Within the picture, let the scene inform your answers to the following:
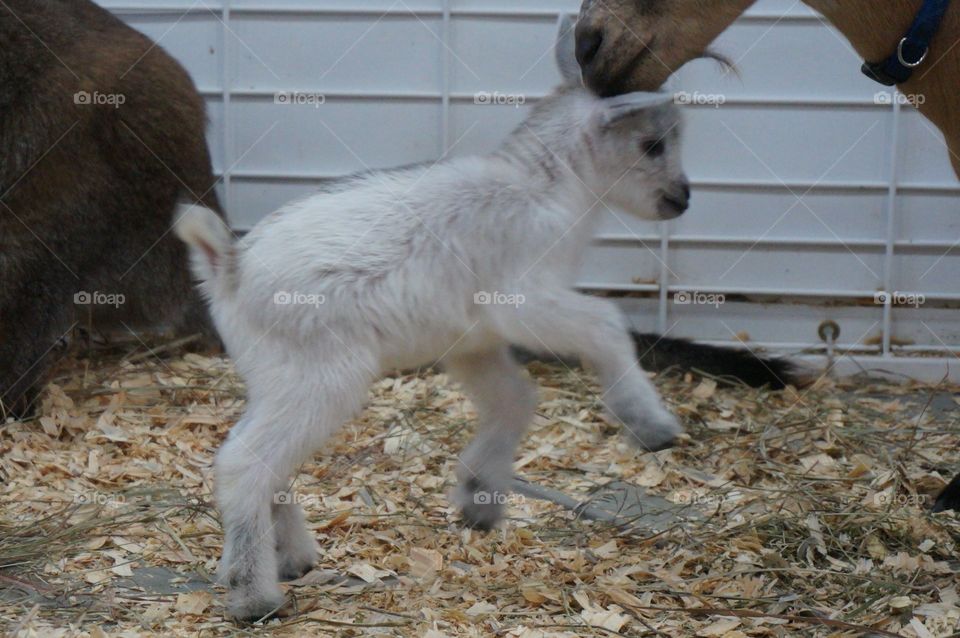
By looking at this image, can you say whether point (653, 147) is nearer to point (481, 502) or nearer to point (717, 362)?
point (481, 502)

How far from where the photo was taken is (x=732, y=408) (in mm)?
5062

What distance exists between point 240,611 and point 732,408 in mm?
2767

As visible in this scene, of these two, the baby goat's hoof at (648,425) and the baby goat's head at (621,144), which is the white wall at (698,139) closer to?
the baby goat's head at (621,144)

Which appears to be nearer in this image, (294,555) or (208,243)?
(208,243)

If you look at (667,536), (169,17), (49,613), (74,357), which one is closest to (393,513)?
(667,536)

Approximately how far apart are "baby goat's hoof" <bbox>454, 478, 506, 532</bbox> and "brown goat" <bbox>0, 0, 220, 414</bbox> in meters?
2.19

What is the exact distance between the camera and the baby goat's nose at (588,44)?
11.1 feet

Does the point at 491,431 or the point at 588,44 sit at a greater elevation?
the point at 588,44

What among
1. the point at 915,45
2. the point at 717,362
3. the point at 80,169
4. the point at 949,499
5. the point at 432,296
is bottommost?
the point at 949,499

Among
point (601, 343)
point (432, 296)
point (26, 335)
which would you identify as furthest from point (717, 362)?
point (26, 335)

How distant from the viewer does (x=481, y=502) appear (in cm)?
A: 339

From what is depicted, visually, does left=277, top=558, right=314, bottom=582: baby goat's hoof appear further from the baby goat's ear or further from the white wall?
the white wall

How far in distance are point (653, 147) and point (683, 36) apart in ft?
1.19

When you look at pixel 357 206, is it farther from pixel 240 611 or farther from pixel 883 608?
pixel 883 608
